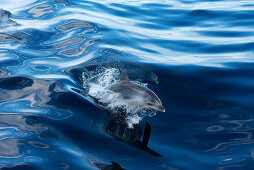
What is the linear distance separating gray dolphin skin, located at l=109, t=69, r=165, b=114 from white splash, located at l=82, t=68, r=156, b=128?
13 cm

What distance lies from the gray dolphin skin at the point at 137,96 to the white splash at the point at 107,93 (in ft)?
0.44

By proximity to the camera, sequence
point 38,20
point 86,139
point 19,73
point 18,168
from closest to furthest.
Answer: point 18,168
point 86,139
point 19,73
point 38,20

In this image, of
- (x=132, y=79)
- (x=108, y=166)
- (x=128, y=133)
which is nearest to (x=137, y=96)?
(x=128, y=133)

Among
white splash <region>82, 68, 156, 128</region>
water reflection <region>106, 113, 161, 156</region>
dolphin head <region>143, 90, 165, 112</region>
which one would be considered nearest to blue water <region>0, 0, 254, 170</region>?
water reflection <region>106, 113, 161, 156</region>

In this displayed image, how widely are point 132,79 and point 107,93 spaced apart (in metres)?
1.22

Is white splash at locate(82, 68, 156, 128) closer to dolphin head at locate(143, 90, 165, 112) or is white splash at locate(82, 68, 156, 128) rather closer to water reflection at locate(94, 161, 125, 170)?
dolphin head at locate(143, 90, 165, 112)

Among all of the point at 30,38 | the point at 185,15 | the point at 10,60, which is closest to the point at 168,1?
the point at 185,15

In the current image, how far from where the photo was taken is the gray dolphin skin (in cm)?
554

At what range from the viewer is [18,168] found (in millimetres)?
4102

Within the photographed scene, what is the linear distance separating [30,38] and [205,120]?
6779 millimetres

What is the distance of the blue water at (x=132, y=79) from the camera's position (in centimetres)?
459

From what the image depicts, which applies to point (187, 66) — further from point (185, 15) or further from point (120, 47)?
point (185, 15)

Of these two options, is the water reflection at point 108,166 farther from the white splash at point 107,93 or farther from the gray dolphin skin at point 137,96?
the gray dolphin skin at point 137,96

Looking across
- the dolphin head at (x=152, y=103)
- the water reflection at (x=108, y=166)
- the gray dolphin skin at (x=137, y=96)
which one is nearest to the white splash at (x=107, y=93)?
the gray dolphin skin at (x=137, y=96)
